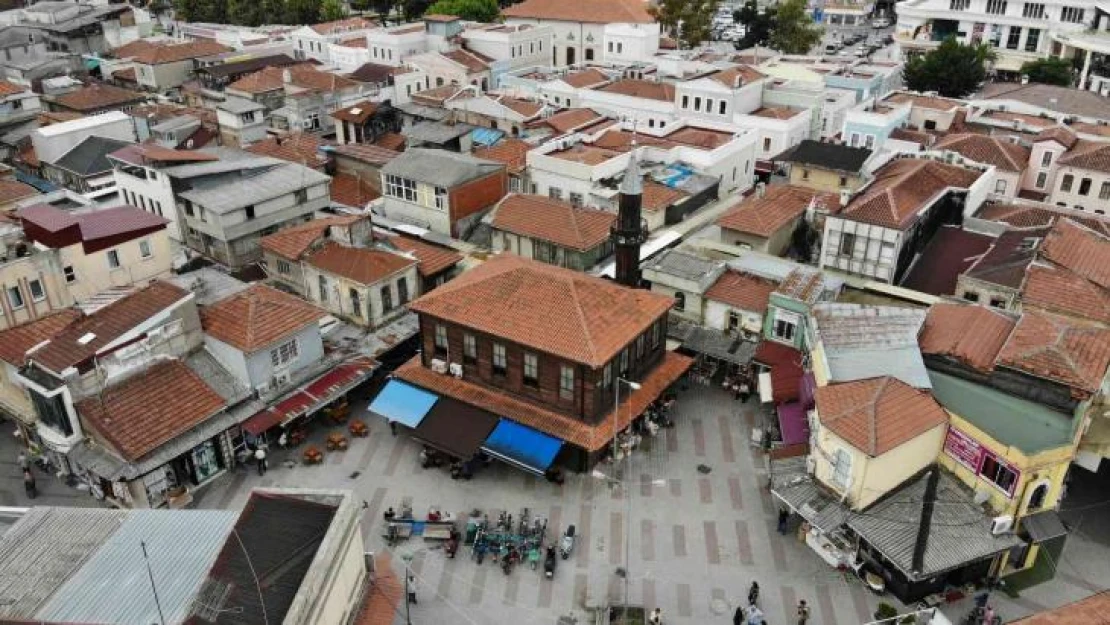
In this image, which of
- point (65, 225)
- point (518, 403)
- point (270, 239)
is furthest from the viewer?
point (270, 239)

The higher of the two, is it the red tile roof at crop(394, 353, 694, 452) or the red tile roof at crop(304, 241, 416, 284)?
the red tile roof at crop(304, 241, 416, 284)

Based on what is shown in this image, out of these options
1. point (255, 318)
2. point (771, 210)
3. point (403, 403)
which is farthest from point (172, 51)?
point (771, 210)

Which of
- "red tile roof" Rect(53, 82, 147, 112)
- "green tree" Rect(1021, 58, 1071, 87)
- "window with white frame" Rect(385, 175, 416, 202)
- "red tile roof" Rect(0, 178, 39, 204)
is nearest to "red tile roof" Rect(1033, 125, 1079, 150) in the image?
"green tree" Rect(1021, 58, 1071, 87)

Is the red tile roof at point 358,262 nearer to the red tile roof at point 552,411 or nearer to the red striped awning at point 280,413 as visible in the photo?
the red tile roof at point 552,411

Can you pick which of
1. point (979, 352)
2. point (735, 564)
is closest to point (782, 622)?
point (735, 564)

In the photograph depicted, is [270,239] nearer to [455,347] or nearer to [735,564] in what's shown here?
[455,347]

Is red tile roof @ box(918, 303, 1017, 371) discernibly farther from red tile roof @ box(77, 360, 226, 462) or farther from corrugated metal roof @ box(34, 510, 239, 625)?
red tile roof @ box(77, 360, 226, 462)

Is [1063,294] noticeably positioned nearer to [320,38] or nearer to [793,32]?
[793,32]
